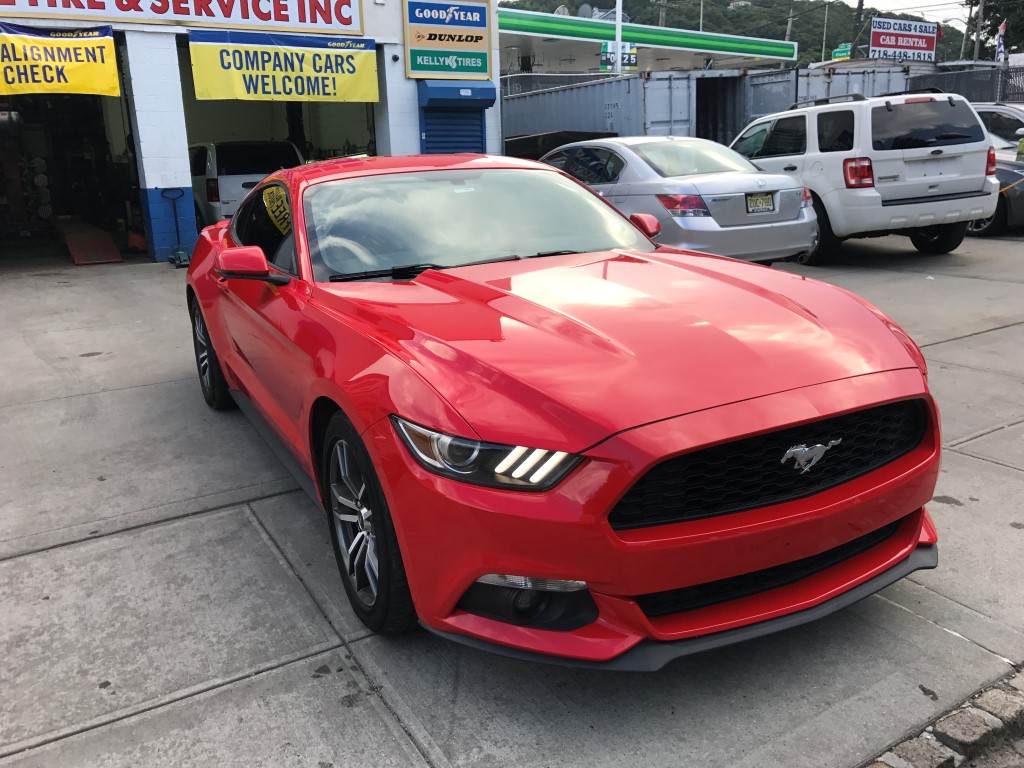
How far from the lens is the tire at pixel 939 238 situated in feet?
33.1

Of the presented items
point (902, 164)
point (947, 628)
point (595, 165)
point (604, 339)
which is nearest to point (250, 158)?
point (595, 165)

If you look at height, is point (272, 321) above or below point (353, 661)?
above

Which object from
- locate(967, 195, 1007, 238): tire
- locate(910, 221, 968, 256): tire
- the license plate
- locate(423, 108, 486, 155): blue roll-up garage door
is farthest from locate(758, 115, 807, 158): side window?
locate(423, 108, 486, 155): blue roll-up garage door

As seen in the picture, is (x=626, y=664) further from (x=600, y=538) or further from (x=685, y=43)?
(x=685, y=43)

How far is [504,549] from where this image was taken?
2.18m

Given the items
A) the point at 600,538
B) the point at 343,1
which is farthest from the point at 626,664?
the point at 343,1

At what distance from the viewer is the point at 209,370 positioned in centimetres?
531

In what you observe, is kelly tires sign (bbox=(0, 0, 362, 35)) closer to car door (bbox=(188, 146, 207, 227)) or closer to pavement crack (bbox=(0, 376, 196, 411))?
car door (bbox=(188, 146, 207, 227))

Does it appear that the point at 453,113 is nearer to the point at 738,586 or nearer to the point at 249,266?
the point at 249,266

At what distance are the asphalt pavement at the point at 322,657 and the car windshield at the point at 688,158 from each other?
4.63 m

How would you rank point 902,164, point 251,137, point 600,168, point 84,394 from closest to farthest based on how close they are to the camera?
point 84,394 → point 902,164 → point 600,168 → point 251,137

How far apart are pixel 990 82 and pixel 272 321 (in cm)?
2046

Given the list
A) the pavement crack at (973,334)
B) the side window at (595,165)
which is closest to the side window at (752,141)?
the side window at (595,165)

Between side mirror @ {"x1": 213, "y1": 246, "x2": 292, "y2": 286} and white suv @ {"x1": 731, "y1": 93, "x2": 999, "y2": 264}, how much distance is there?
7.59 metres
